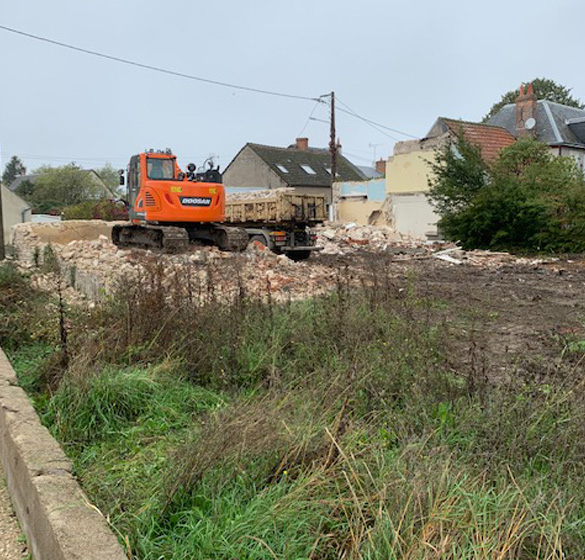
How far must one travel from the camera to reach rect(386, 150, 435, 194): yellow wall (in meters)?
33.3

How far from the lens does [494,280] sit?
14344 mm

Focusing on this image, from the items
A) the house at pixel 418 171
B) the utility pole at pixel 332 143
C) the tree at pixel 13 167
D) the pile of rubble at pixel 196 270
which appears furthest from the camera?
the tree at pixel 13 167

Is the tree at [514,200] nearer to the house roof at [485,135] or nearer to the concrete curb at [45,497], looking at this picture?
the house roof at [485,135]

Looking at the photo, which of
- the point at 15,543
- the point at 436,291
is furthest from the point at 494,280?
the point at 15,543

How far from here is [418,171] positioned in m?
33.8

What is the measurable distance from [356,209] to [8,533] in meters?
37.0

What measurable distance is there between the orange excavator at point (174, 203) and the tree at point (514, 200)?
10.2 m

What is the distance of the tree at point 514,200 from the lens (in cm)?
2116

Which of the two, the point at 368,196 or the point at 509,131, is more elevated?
the point at 509,131

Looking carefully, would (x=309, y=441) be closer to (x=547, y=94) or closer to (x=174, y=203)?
(x=174, y=203)

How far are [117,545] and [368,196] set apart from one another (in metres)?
37.2

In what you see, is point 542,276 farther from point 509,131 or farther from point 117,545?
point 509,131

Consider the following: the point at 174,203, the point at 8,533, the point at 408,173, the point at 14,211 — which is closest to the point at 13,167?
the point at 14,211

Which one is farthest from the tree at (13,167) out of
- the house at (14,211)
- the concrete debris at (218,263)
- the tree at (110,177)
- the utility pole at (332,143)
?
the concrete debris at (218,263)
